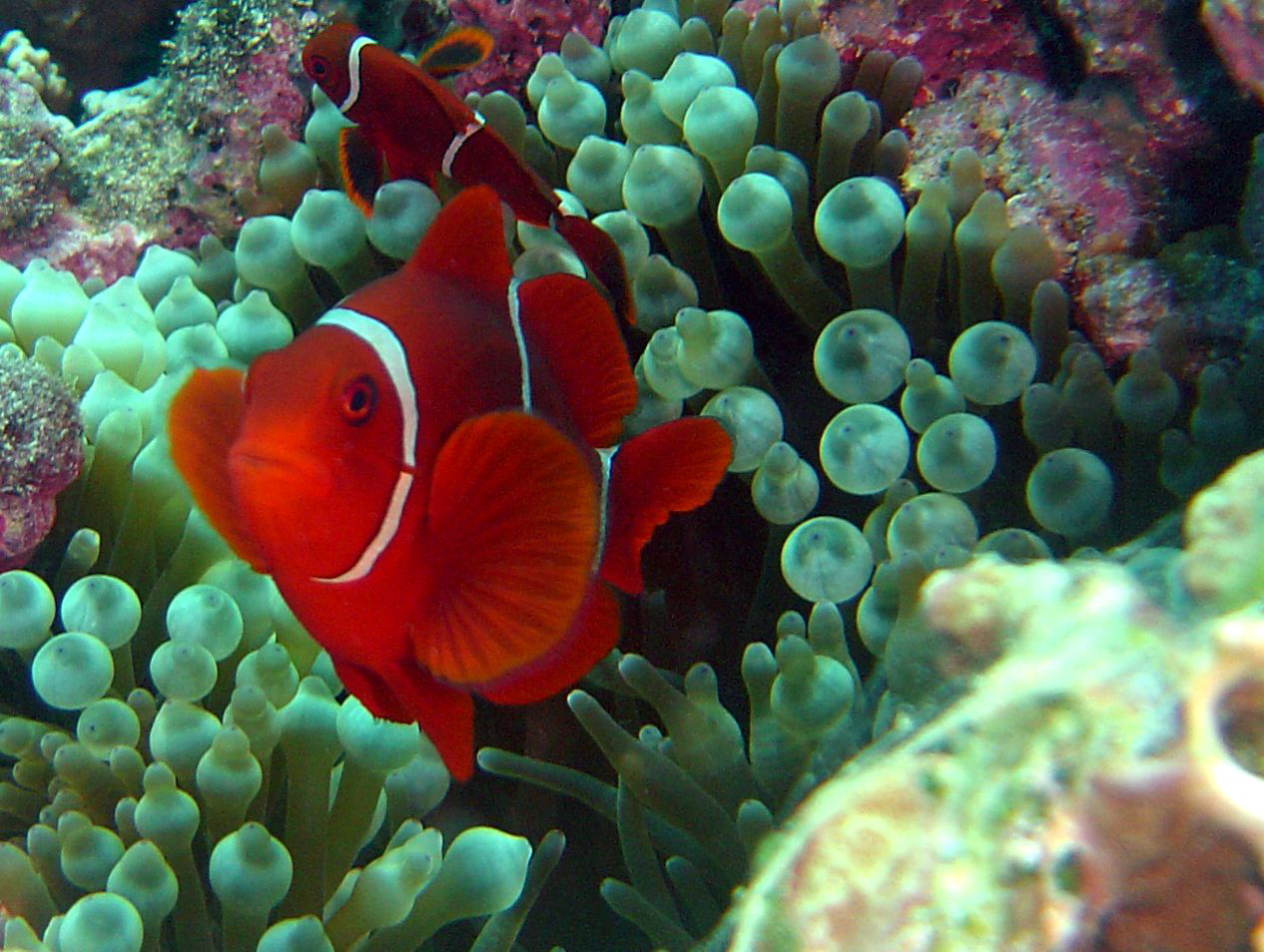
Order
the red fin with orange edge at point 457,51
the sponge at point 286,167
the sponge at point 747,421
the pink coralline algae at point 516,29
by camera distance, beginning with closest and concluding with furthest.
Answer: the sponge at point 747,421 < the red fin with orange edge at point 457,51 < the sponge at point 286,167 < the pink coralline algae at point 516,29

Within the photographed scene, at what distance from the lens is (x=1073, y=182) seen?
135 cm

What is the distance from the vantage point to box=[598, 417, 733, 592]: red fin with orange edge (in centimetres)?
96

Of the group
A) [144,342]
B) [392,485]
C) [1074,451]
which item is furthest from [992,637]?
[144,342]

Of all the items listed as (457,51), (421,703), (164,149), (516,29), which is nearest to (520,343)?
(421,703)

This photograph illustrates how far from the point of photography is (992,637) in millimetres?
551

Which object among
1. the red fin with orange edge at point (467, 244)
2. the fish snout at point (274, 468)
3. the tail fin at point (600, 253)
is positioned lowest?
the tail fin at point (600, 253)

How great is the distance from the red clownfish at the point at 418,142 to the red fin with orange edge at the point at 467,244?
32 cm

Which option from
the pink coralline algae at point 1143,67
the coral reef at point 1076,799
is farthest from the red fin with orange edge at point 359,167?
the coral reef at point 1076,799

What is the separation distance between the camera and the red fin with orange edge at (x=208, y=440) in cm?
88

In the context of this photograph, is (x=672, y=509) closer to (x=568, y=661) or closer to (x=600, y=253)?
(x=568, y=661)

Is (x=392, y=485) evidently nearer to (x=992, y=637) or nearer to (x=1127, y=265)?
(x=992, y=637)

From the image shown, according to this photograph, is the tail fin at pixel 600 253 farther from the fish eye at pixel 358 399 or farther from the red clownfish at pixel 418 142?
the fish eye at pixel 358 399

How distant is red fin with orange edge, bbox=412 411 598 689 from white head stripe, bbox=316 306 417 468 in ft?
0.10

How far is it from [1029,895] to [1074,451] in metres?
0.71
